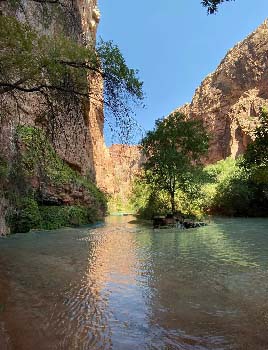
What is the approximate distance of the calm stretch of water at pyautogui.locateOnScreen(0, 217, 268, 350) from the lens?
4.03 m

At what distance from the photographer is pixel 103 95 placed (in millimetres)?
6152

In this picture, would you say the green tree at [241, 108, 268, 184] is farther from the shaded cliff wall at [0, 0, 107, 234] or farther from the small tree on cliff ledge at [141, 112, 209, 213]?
the shaded cliff wall at [0, 0, 107, 234]

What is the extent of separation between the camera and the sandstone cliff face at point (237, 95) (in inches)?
2341

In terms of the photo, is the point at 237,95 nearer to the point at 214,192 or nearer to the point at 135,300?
the point at 214,192

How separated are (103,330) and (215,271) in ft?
13.0

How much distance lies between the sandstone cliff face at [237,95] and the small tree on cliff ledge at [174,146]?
3166cm

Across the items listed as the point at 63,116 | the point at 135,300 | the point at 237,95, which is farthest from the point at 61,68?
the point at 237,95

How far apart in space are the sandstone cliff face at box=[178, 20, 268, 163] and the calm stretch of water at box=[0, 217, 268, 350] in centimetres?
5013

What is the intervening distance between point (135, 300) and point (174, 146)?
830 inches

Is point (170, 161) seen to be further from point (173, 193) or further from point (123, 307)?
point (123, 307)

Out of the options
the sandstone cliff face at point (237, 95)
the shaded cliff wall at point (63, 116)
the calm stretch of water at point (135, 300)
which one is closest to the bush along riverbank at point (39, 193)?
the shaded cliff wall at point (63, 116)

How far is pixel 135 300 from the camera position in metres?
5.70

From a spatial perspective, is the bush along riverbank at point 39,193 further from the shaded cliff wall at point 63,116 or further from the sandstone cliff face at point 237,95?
the sandstone cliff face at point 237,95

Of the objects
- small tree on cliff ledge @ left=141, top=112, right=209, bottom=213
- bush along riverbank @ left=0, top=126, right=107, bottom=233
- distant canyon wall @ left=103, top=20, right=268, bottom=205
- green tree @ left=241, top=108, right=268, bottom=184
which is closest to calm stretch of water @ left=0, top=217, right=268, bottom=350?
bush along riverbank @ left=0, top=126, right=107, bottom=233
